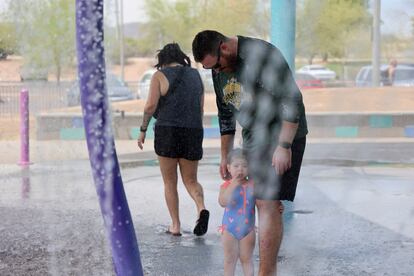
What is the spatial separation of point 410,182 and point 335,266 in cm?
417

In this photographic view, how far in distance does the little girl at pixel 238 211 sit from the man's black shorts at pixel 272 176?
10 centimetres

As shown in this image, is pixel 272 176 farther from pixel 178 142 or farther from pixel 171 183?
pixel 171 183

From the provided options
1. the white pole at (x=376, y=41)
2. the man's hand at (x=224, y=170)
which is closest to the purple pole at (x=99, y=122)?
the man's hand at (x=224, y=170)

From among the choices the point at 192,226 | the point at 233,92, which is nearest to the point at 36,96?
the point at 192,226

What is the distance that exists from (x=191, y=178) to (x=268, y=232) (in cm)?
193

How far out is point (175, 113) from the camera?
5.86 m

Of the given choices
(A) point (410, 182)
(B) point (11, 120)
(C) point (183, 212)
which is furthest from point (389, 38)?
(C) point (183, 212)

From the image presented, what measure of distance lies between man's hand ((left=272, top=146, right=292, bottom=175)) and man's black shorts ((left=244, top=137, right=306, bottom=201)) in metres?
0.07

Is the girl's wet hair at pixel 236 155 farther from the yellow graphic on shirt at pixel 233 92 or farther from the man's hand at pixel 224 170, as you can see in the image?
the yellow graphic on shirt at pixel 233 92

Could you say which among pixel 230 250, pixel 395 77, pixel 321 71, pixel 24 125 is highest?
pixel 230 250

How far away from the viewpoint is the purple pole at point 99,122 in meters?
3.33

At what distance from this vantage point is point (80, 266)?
197 inches

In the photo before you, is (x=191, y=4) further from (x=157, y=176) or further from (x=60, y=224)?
(x=60, y=224)

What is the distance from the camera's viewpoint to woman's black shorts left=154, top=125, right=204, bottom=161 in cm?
586
